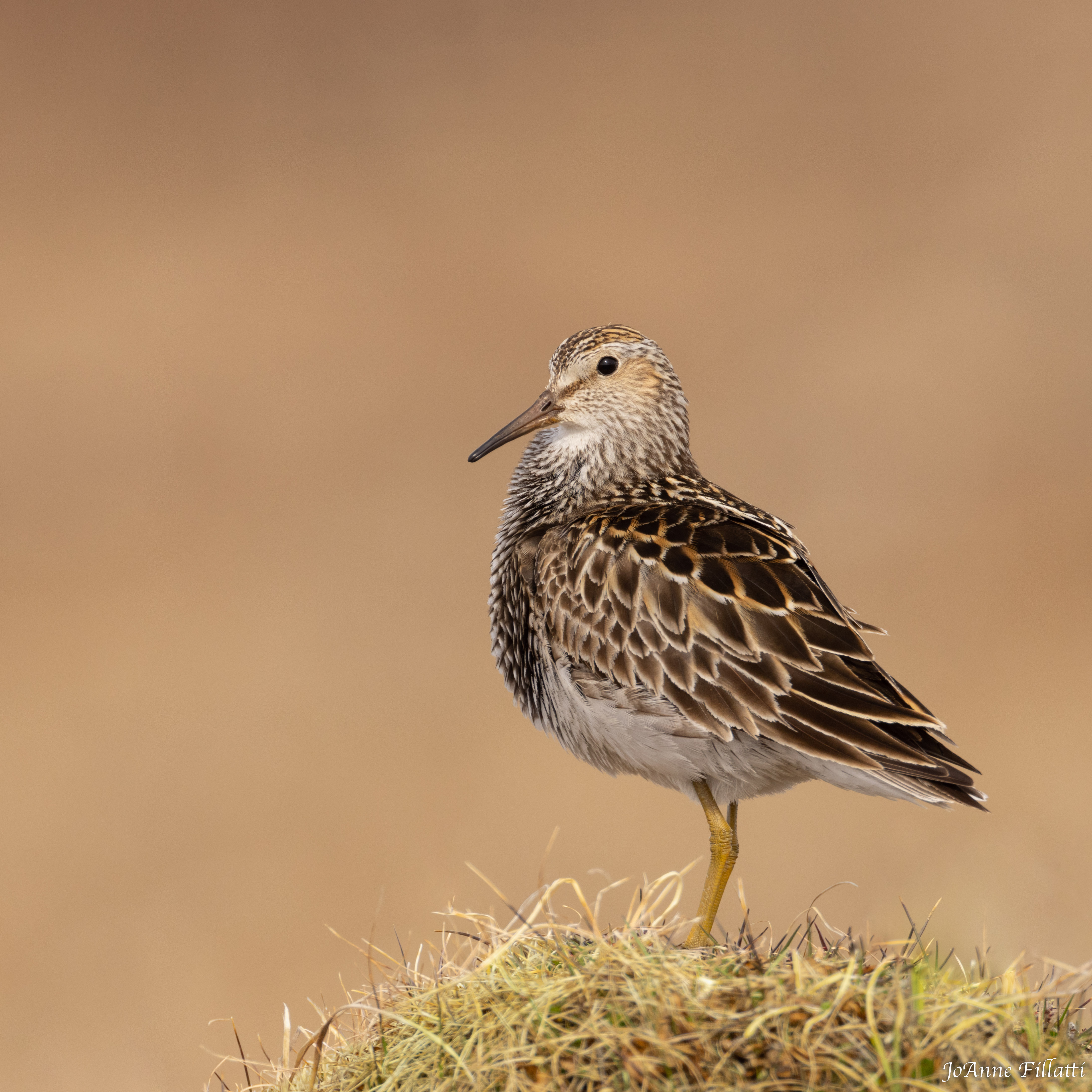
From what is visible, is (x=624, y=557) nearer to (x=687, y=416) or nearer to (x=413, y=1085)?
(x=687, y=416)

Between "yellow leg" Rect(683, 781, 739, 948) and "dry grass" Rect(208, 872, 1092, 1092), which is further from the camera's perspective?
"yellow leg" Rect(683, 781, 739, 948)

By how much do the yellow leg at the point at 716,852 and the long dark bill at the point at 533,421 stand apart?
2.04 metres

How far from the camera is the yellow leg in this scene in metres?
4.36

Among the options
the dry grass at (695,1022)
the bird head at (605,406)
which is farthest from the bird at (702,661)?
the dry grass at (695,1022)

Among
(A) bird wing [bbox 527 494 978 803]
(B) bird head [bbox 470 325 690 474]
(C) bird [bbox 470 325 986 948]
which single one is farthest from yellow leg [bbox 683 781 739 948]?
(B) bird head [bbox 470 325 690 474]

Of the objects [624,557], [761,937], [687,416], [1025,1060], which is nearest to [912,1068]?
[1025,1060]

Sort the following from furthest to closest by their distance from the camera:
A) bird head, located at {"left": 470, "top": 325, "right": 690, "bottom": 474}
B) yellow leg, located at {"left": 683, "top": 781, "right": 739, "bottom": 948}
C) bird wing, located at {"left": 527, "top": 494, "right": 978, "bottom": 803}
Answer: bird head, located at {"left": 470, "top": 325, "right": 690, "bottom": 474} → yellow leg, located at {"left": 683, "top": 781, "right": 739, "bottom": 948} → bird wing, located at {"left": 527, "top": 494, "right": 978, "bottom": 803}

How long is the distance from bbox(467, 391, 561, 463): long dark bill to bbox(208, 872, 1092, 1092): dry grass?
3.14 m

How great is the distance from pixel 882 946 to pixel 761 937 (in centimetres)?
33

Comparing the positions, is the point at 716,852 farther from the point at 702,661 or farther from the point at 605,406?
the point at 605,406

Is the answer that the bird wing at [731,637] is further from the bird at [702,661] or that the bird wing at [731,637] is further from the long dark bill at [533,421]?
the long dark bill at [533,421]

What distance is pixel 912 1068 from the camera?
2.20m

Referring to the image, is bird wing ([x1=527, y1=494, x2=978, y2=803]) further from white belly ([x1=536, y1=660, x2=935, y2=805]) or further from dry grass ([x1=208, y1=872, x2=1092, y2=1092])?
dry grass ([x1=208, y1=872, x2=1092, y2=1092])

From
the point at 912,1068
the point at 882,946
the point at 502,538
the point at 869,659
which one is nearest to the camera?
the point at 912,1068
